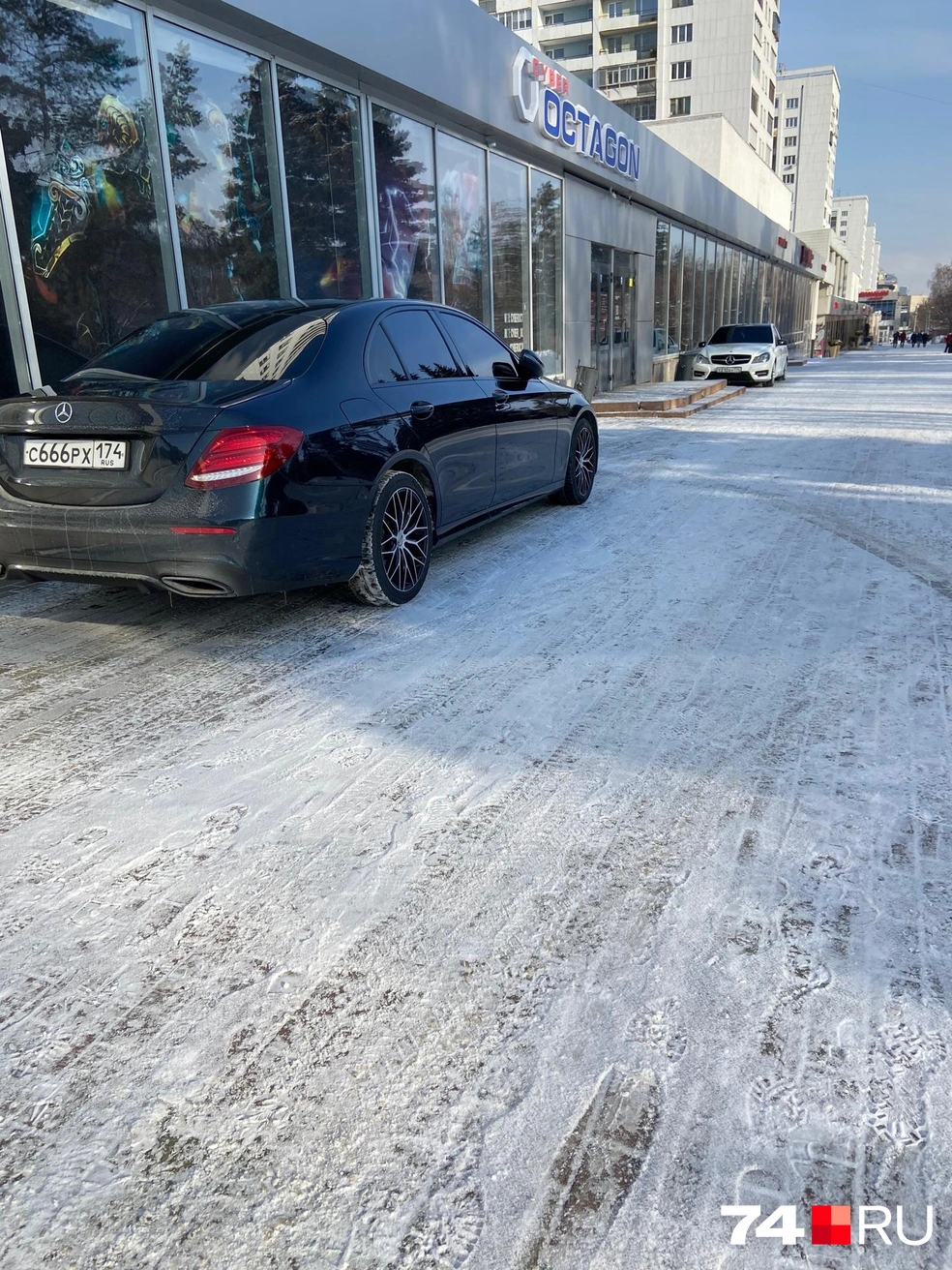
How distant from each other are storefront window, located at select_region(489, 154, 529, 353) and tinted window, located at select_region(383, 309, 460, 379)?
9891 millimetres

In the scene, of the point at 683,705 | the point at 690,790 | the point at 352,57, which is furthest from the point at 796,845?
the point at 352,57

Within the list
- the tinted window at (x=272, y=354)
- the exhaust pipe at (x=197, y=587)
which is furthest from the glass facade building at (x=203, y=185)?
the exhaust pipe at (x=197, y=587)

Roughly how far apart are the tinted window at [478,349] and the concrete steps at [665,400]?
10.0 metres

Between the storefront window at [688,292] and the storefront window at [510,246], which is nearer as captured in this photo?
the storefront window at [510,246]

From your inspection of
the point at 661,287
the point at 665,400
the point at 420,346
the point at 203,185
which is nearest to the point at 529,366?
the point at 420,346

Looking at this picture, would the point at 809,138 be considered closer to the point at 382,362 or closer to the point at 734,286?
the point at 734,286

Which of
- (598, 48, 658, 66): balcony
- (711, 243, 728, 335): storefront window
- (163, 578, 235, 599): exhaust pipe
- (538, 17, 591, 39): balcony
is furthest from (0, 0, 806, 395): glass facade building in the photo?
(538, 17, 591, 39): balcony

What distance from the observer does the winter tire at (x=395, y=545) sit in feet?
15.7

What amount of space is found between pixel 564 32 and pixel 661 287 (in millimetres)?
56916

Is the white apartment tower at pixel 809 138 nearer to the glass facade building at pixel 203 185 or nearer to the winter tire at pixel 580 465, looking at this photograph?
the glass facade building at pixel 203 185

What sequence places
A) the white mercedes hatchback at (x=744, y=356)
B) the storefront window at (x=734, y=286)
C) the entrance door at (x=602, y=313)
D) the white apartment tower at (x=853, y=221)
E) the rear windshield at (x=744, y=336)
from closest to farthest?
the entrance door at (x=602, y=313)
the white mercedes hatchback at (x=744, y=356)
the rear windshield at (x=744, y=336)
the storefront window at (x=734, y=286)
the white apartment tower at (x=853, y=221)

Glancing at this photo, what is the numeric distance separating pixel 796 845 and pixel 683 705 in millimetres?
1093

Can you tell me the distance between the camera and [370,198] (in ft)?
37.7

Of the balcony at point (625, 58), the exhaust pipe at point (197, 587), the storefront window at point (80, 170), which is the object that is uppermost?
the balcony at point (625, 58)
